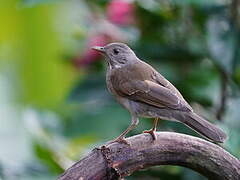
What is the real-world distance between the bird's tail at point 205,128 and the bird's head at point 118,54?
606mm

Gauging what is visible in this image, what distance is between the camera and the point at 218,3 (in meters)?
4.23

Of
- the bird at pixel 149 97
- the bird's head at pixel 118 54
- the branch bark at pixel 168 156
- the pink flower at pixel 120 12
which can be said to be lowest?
the branch bark at pixel 168 156

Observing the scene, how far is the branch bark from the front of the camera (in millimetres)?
2633

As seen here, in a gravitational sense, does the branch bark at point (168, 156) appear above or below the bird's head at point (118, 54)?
below

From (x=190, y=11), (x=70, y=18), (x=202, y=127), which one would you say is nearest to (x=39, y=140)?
(x=190, y=11)

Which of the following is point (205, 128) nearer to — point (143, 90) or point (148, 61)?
point (143, 90)

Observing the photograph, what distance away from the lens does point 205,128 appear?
3.04 m

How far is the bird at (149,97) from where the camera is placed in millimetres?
3111

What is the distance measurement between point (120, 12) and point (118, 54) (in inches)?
32.1

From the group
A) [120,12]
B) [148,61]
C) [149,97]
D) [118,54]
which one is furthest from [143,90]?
[120,12]

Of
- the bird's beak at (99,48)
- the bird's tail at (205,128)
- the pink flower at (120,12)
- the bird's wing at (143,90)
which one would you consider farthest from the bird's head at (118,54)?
the pink flower at (120,12)

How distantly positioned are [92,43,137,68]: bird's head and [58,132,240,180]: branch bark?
0.99 m

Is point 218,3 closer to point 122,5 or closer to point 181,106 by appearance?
point 122,5

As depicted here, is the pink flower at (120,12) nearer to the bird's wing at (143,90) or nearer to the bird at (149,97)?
the bird at (149,97)
